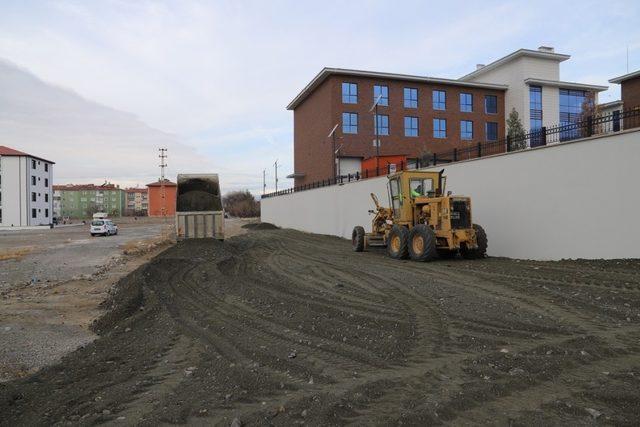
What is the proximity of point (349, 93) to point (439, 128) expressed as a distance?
11339 millimetres

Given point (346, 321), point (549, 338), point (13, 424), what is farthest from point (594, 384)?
point (13, 424)

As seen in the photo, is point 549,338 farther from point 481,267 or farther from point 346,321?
point 481,267

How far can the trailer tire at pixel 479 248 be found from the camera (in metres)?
15.1

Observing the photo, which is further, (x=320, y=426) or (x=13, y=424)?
(x=13, y=424)

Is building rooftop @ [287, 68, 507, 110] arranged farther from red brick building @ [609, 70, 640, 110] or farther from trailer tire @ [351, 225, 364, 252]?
trailer tire @ [351, 225, 364, 252]

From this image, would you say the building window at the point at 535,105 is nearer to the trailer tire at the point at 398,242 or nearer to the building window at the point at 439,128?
the building window at the point at 439,128

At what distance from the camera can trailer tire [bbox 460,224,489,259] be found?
1506cm

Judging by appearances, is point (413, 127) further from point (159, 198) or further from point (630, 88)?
point (159, 198)

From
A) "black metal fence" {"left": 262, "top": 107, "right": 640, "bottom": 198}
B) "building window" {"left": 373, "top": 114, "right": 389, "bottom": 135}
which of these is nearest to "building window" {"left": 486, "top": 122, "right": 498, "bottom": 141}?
"building window" {"left": 373, "top": 114, "right": 389, "bottom": 135}

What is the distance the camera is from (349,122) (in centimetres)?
4853

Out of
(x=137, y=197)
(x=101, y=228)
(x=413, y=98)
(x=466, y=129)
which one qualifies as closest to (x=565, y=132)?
(x=413, y=98)

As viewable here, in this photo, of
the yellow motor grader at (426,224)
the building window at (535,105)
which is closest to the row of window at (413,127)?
the building window at (535,105)

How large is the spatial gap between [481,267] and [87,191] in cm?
17443

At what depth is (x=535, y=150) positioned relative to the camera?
47.8ft
